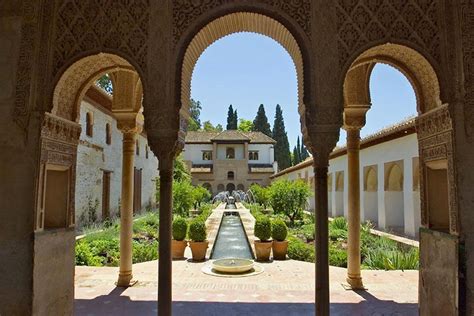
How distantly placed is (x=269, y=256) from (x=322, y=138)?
6.26 m

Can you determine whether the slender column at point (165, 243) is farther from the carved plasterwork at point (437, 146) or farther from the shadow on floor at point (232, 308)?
the carved plasterwork at point (437, 146)

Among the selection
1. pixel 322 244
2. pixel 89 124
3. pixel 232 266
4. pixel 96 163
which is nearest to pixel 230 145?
pixel 96 163

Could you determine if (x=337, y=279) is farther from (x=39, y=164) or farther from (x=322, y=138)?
(x=39, y=164)

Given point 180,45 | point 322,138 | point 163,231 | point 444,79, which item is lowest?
point 163,231

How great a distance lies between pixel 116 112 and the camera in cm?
779

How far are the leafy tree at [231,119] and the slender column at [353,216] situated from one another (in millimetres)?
57237

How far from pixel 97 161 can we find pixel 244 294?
11287 mm

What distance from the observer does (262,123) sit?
61.3m

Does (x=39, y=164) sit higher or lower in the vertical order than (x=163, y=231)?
higher

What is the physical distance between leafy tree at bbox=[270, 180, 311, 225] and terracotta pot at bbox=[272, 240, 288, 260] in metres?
8.38

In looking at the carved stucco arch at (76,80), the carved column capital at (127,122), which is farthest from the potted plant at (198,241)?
the carved stucco arch at (76,80)

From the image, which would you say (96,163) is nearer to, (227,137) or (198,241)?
(198,241)

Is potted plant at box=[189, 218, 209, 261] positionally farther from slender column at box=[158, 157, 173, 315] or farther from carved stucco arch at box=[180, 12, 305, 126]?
carved stucco arch at box=[180, 12, 305, 126]

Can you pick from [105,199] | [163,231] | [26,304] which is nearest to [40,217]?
[26,304]
